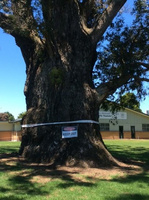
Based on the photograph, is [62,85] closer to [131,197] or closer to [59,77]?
[59,77]

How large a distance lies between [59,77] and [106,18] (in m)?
2.88

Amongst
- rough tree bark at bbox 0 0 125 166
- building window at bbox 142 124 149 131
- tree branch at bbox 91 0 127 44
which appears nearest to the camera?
rough tree bark at bbox 0 0 125 166

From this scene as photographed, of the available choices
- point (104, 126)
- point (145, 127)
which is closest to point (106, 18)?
point (104, 126)

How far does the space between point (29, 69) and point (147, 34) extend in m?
5.55

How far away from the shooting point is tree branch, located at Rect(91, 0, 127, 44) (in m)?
9.12

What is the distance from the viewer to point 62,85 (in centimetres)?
896

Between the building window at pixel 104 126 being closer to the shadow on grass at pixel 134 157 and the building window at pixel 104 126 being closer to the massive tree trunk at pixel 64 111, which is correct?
the shadow on grass at pixel 134 157

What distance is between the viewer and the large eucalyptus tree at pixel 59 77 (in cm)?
837

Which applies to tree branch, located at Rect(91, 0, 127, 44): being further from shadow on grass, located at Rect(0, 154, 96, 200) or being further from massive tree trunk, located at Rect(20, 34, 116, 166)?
shadow on grass, located at Rect(0, 154, 96, 200)

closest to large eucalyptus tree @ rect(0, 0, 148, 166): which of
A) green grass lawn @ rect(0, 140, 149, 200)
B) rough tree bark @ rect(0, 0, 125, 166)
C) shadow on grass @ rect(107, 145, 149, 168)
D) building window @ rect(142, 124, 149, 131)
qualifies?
rough tree bark @ rect(0, 0, 125, 166)

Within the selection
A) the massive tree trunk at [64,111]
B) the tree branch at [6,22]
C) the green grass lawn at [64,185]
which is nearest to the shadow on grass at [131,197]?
the green grass lawn at [64,185]

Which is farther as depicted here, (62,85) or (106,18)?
(106,18)

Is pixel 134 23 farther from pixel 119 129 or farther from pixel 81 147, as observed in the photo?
pixel 119 129

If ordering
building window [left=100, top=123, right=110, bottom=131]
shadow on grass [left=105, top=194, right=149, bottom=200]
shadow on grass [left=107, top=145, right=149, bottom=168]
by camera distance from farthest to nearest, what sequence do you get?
building window [left=100, top=123, right=110, bottom=131], shadow on grass [left=107, top=145, right=149, bottom=168], shadow on grass [left=105, top=194, right=149, bottom=200]
